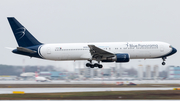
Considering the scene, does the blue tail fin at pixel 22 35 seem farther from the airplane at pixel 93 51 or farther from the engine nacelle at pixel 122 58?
the engine nacelle at pixel 122 58

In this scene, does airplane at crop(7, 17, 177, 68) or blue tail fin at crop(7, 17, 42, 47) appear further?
blue tail fin at crop(7, 17, 42, 47)

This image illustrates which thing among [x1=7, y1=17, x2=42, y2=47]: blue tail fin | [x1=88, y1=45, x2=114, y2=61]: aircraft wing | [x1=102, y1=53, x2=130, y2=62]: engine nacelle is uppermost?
[x1=7, y1=17, x2=42, y2=47]: blue tail fin

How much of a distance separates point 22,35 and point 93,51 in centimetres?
1390

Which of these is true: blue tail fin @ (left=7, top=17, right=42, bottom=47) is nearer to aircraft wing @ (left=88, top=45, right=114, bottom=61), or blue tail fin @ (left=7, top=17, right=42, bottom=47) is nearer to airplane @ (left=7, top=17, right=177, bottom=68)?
airplane @ (left=7, top=17, right=177, bottom=68)

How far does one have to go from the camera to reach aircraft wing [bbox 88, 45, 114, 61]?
172 ft

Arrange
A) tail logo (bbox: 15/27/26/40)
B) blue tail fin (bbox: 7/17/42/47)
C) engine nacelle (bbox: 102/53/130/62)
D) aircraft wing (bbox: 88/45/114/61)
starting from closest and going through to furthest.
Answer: aircraft wing (bbox: 88/45/114/61), engine nacelle (bbox: 102/53/130/62), blue tail fin (bbox: 7/17/42/47), tail logo (bbox: 15/27/26/40)

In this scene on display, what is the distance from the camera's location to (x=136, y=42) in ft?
181

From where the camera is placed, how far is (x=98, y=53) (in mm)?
53562

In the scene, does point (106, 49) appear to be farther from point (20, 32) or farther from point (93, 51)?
point (20, 32)

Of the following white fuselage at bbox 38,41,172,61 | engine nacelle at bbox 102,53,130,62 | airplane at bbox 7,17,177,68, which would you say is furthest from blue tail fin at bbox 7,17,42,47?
engine nacelle at bbox 102,53,130,62

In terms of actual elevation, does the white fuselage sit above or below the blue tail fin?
below

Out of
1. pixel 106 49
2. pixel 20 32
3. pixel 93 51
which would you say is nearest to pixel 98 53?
pixel 93 51

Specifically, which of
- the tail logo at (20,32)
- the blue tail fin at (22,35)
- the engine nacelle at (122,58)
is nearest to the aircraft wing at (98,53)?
the engine nacelle at (122,58)

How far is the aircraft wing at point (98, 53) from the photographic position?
52.4 metres
